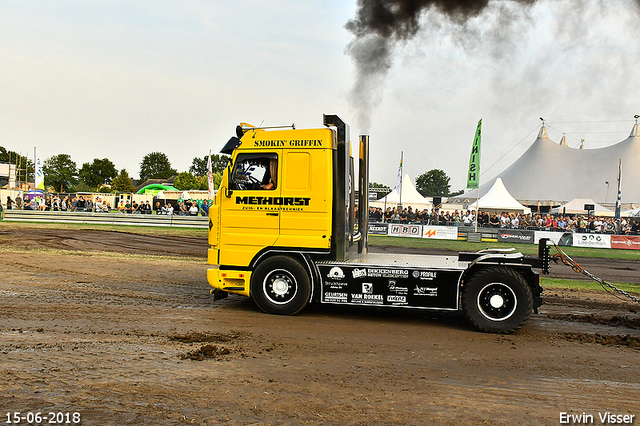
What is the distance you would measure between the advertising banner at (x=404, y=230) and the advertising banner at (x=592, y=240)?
892 cm

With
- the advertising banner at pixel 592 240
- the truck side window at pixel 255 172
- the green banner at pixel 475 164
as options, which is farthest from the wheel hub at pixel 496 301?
the advertising banner at pixel 592 240

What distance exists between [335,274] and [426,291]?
150cm

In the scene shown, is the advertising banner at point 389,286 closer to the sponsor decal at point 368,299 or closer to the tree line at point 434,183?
the sponsor decal at point 368,299

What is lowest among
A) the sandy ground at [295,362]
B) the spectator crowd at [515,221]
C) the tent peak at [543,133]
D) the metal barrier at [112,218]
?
the sandy ground at [295,362]

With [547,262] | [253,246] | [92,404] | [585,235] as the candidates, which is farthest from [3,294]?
[585,235]

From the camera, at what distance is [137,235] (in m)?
22.5

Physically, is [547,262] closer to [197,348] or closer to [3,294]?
[197,348]

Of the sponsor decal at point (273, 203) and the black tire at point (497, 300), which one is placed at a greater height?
the sponsor decal at point (273, 203)

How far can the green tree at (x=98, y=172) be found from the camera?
108 m

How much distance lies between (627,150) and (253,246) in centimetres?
5197

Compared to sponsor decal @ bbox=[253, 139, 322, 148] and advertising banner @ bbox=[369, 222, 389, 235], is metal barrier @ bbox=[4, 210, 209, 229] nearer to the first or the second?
advertising banner @ bbox=[369, 222, 389, 235]

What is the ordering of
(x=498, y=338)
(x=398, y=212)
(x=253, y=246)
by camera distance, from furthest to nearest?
(x=398, y=212) → (x=253, y=246) → (x=498, y=338)

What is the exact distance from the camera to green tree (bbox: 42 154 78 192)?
99.4 meters

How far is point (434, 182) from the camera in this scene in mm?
158625
